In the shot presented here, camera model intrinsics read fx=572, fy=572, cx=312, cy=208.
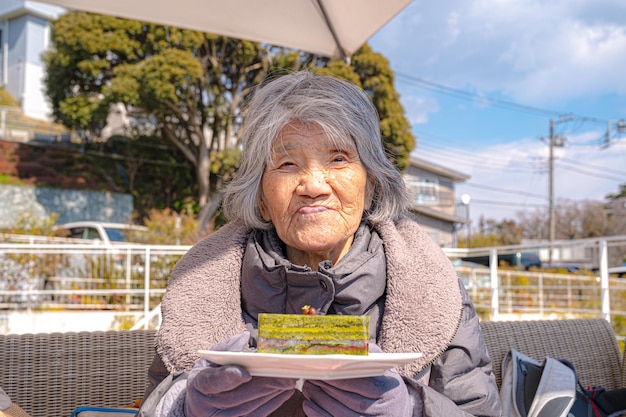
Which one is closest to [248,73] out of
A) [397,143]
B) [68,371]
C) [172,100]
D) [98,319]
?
[172,100]

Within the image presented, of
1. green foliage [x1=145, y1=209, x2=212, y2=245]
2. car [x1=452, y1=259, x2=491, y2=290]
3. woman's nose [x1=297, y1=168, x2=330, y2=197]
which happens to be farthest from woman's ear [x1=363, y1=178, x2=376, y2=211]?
car [x1=452, y1=259, x2=491, y2=290]

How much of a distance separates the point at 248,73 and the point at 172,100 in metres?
2.64

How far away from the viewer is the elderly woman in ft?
4.25

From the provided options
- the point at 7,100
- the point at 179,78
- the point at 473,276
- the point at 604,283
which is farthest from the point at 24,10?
the point at 604,283

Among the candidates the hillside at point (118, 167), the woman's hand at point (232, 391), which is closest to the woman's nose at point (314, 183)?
the woman's hand at point (232, 391)

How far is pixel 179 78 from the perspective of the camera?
14.8m

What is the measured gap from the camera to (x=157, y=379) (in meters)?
1.39

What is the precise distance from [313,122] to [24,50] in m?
35.7

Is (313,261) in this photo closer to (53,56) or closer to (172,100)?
(172,100)

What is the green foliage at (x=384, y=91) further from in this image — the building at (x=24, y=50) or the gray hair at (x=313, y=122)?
the building at (x=24, y=50)

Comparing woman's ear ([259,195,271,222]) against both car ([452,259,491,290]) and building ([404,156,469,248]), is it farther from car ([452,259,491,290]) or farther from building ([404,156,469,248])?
building ([404,156,469,248])

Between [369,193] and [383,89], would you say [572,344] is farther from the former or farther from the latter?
[383,89]

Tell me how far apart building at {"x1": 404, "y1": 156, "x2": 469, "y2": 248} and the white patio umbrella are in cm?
2682

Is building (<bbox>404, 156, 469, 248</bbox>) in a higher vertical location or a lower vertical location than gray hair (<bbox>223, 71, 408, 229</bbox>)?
higher
